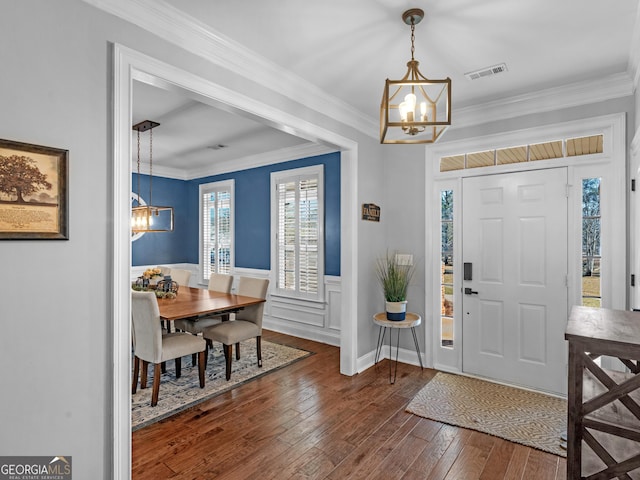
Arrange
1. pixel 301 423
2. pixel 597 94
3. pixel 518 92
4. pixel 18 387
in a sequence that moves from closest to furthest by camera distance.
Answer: pixel 18 387
pixel 301 423
pixel 597 94
pixel 518 92

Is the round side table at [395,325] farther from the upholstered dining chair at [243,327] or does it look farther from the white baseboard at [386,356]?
the upholstered dining chair at [243,327]

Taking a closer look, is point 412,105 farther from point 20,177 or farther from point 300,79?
point 20,177

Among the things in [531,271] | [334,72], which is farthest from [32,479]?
[531,271]

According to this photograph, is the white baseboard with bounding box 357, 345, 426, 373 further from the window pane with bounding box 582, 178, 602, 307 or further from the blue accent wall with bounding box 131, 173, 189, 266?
the blue accent wall with bounding box 131, 173, 189, 266

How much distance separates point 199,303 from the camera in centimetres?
386

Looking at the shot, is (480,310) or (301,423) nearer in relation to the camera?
(301,423)

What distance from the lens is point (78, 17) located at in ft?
5.78

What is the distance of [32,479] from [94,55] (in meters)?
2.06

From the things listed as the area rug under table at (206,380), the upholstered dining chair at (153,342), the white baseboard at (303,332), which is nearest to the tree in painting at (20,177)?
the upholstered dining chair at (153,342)

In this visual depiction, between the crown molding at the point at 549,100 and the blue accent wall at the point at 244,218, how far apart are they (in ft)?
5.78

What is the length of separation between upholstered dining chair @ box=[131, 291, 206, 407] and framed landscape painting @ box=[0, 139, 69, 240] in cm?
148

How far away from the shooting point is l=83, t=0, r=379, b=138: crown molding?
6.44 feet

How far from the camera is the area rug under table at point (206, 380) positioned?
3.00 meters

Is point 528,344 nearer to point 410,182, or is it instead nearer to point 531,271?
point 531,271
